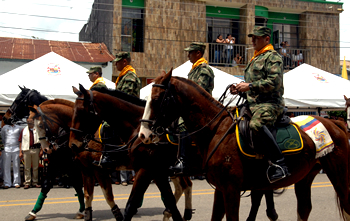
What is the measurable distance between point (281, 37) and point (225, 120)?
797 inches

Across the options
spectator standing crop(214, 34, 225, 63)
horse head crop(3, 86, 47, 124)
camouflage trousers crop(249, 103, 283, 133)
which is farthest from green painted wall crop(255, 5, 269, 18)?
camouflage trousers crop(249, 103, 283, 133)

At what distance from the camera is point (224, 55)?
21375 mm

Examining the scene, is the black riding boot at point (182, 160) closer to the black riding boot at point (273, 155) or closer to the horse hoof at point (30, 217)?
the black riding boot at point (273, 155)

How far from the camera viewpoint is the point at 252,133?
4457mm

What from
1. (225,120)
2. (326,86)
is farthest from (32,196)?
(326,86)

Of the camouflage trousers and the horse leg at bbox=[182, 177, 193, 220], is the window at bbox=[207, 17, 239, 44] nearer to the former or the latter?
the horse leg at bbox=[182, 177, 193, 220]

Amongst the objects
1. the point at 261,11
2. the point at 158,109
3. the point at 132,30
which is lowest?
the point at 158,109

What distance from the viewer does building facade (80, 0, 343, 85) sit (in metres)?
20.0

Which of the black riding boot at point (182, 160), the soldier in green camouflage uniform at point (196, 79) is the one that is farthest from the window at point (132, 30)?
the black riding boot at point (182, 160)

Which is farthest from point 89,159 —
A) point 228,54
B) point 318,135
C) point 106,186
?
point 228,54

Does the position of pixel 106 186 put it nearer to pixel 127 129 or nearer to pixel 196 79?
pixel 127 129

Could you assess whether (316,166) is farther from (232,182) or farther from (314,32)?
(314,32)

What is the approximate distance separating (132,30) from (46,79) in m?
9.09

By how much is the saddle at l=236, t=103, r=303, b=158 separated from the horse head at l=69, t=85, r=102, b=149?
90.7 inches
